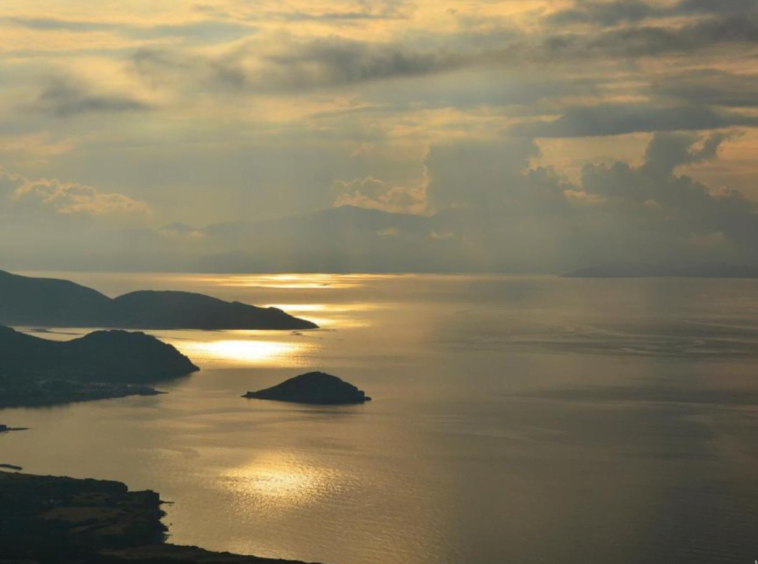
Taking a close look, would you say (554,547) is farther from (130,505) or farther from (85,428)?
(85,428)

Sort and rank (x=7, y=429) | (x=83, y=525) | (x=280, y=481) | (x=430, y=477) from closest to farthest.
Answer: (x=83, y=525) < (x=280, y=481) < (x=430, y=477) < (x=7, y=429)

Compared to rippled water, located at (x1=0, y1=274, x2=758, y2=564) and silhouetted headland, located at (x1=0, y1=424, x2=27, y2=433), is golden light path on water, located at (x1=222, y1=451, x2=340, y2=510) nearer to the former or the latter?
rippled water, located at (x1=0, y1=274, x2=758, y2=564)

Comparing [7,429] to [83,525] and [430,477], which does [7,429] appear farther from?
[430,477]

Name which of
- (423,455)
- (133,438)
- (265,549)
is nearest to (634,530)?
(265,549)

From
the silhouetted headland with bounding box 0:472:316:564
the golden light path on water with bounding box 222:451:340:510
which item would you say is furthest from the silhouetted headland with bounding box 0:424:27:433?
the silhouetted headland with bounding box 0:472:316:564

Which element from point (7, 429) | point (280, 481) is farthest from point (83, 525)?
point (7, 429)

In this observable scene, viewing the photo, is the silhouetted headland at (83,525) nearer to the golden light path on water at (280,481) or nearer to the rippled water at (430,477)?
the rippled water at (430,477)

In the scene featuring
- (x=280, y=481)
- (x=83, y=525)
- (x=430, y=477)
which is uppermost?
(x=430, y=477)

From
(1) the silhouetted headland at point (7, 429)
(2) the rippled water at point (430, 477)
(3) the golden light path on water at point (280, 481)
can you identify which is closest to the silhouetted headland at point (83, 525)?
(2) the rippled water at point (430, 477)
